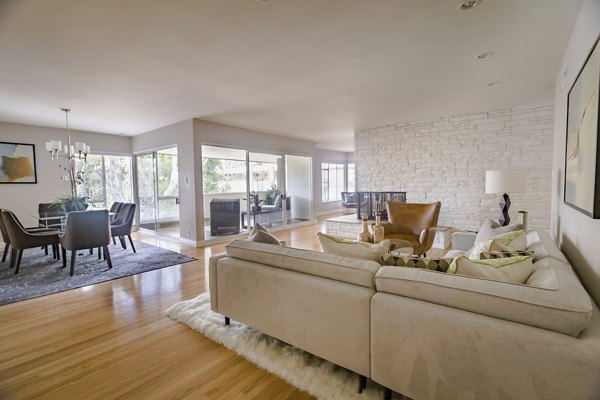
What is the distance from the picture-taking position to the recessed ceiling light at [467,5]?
1958 mm

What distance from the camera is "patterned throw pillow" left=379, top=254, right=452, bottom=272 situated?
4.99ft

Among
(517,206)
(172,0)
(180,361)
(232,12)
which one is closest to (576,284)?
(180,361)

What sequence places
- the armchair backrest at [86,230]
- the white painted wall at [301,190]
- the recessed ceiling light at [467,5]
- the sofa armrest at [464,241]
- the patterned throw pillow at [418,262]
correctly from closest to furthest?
the patterned throw pillow at [418,262]
the recessed ceiling light at [467,5]
the sofa armrest at [464,241]
the armchair backrest at [86,230]
the white painted wall at [301,190]

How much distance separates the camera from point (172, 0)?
1.90 metres

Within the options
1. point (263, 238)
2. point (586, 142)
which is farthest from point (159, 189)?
point (586, 142)

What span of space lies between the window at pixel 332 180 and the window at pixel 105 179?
6017 millimetres

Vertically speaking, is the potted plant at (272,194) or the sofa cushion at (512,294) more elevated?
the potted plant at (272,194)

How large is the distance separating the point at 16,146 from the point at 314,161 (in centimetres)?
676

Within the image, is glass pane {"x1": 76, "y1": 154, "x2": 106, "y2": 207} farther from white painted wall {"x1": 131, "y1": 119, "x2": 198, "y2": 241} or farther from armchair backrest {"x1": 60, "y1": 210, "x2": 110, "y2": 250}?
armchair backrest {"x1": 60, "y1": 210, "x2": 110, "y2": 250}

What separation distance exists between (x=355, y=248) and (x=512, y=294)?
0.83 meters

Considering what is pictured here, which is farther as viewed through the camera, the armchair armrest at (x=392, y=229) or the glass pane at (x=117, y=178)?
the glass pane at (x=117, y=178)

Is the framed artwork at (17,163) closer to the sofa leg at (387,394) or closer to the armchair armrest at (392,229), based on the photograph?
the armchair armrest at (392,229)

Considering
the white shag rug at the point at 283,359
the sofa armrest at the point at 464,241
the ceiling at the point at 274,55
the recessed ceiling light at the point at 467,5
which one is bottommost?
the white shag rug at the point at 283,359

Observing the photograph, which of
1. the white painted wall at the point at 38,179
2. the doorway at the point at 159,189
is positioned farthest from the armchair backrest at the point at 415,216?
the white painted wall at the point at 38,179
